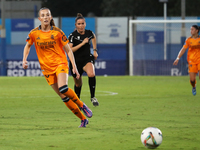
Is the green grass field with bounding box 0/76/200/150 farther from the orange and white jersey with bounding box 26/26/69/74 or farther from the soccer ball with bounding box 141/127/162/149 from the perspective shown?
the orange and white jersey with bounding box 26/26/69/74

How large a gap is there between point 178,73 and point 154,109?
53.6 feet

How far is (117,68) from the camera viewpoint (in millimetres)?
28781

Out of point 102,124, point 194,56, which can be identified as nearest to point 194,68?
point 194,56

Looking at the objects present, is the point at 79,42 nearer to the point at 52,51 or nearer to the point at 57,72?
the point at 52,51

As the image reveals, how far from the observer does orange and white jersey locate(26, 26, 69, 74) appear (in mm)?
8195

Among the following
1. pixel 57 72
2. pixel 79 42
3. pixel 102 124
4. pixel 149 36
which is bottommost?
pixel 102 124

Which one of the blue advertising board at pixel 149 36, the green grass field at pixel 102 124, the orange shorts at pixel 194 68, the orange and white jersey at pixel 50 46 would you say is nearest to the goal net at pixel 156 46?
the blue advertising board at pixel 149 36

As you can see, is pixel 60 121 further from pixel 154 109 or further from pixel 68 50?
pixel 154 109

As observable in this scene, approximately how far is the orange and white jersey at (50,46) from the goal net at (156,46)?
61.5ft

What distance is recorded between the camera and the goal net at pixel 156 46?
2716 cm

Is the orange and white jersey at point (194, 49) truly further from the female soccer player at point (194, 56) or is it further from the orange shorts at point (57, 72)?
the orange shorts at point (57, 72)

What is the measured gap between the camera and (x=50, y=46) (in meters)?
8.23

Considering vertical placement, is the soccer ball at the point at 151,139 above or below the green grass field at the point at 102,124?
above

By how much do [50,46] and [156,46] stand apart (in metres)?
21.1
